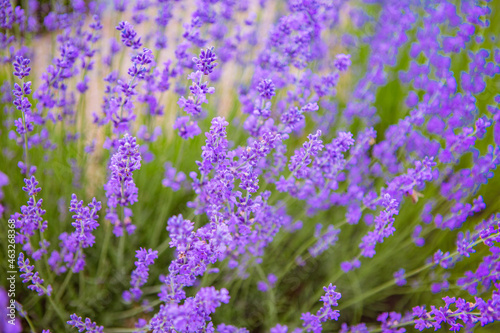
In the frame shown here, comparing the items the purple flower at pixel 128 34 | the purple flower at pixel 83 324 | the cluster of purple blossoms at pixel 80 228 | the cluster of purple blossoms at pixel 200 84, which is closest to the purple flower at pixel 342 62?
A: the cluster of purple blossoms at pixel 200 84

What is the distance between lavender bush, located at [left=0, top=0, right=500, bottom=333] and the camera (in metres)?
1.53

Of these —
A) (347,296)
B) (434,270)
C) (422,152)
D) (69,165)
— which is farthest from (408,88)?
(69,165)

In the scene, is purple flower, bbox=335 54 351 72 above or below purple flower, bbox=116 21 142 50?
above

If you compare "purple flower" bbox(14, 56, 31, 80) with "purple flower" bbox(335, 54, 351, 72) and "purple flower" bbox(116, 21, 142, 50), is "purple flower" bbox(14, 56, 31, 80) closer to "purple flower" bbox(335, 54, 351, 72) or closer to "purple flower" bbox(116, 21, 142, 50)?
"purple flower" bbox(116, 21, 142, 50)

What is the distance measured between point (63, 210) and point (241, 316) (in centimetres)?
133

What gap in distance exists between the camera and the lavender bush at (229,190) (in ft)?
5.01

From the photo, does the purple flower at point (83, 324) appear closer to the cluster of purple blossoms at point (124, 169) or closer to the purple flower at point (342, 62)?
the cluster of purple blossoms at point (124, 169)

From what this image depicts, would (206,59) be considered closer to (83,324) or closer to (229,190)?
(229,190)

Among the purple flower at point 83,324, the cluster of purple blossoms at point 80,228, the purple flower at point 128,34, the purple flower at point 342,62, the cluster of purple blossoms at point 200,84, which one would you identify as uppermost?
the purple flower at point 342,62

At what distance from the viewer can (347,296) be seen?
9.11 feet

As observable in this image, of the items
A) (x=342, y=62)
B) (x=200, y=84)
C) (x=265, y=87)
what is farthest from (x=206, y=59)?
(x=342, y=62)

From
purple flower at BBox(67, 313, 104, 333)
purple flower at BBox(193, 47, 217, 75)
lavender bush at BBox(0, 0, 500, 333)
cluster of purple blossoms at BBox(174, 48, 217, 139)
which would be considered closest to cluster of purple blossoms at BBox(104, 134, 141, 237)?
Result: lavender bush at BBox(0, 0, 500, 333)

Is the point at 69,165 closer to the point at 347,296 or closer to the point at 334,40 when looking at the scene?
the point at 347,296

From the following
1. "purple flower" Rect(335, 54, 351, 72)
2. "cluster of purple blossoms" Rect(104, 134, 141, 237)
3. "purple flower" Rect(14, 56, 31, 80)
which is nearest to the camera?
"cluster of purple blossoms" Rect(104, 134, 141, 237)
